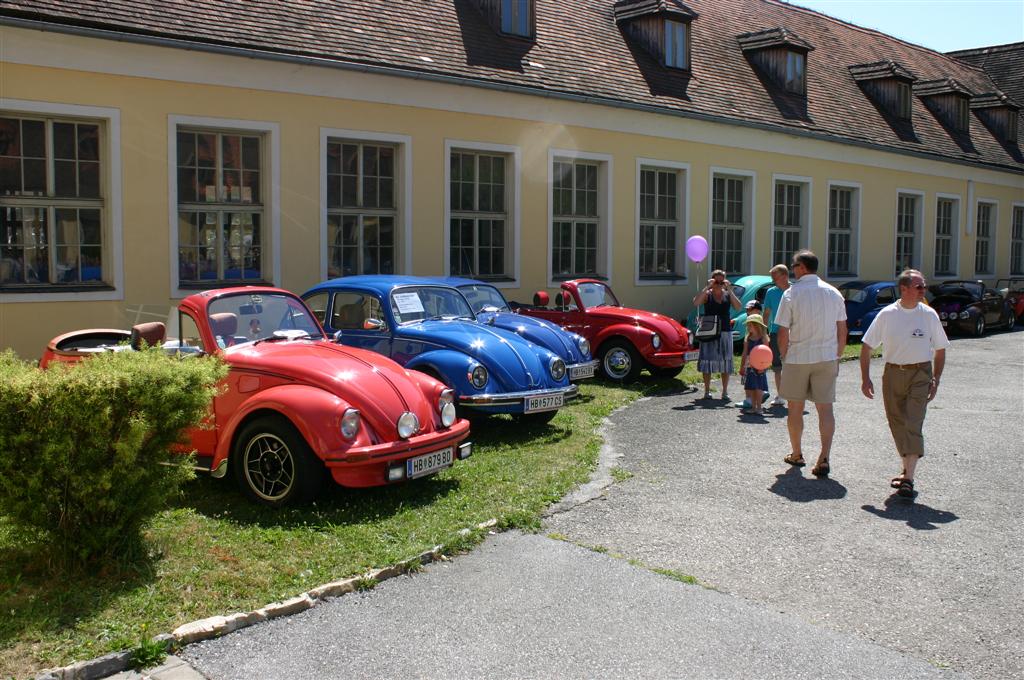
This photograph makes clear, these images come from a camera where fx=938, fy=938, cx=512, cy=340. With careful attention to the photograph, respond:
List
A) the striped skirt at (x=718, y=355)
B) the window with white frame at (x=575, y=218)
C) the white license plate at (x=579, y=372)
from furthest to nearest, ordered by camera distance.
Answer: the window with white frame at (x=575, y=218) → the striped skirt at (x=718, y=355) → the white license plate at (x=579, y=372)

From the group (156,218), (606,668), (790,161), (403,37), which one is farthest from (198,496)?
(790,161)

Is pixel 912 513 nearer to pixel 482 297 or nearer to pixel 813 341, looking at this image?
pixel 813 341

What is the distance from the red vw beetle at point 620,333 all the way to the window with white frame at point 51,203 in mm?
5848

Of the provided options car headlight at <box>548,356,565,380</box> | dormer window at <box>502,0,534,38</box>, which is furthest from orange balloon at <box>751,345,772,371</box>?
dormer window at <box>502,0,534,38</box>

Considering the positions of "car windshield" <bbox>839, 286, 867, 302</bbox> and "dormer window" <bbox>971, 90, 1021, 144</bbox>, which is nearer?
"car windshield" <bbox>839, 286, 867, 302</bbox>

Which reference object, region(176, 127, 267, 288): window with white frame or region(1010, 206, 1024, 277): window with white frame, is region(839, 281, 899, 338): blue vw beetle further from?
region(1010, 206, 1024, 277): window with white frame

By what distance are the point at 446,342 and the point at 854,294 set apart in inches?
532

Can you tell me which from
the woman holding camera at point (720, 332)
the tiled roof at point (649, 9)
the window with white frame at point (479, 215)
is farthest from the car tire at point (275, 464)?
the tiled roof at point (649, 9)

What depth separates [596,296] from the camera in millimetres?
14055

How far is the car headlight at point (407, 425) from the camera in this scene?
6.65 meters

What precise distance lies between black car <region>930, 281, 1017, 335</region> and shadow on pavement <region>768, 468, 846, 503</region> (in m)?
17.1

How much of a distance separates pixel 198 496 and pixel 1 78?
695 cm

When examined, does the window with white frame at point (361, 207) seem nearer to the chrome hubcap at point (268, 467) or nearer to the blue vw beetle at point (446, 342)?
the blue vw beetle at point (446, 342)

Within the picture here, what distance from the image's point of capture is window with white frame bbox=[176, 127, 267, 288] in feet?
42.4
